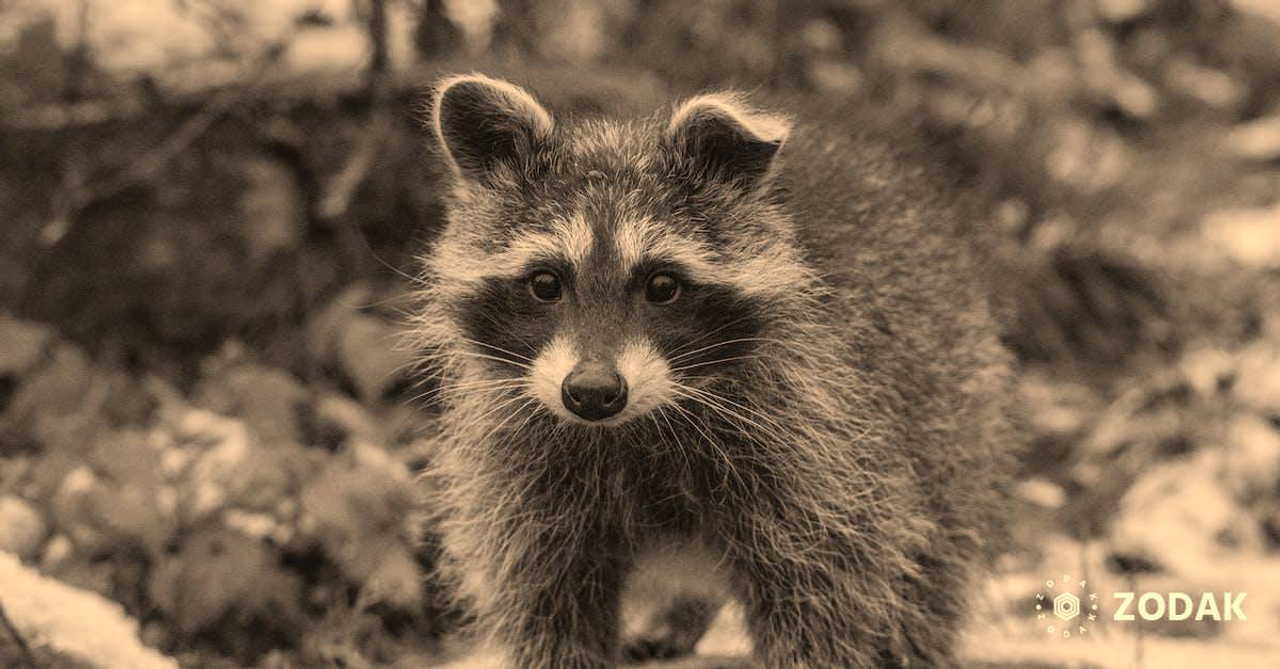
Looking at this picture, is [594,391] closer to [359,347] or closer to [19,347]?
[359,347]

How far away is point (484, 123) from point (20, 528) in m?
1.85

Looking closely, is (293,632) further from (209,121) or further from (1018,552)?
(1018,552)

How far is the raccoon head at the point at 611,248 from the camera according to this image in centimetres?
296

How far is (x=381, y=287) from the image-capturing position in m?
5.11

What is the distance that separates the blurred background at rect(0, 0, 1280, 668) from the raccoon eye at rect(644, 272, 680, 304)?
3.50ft

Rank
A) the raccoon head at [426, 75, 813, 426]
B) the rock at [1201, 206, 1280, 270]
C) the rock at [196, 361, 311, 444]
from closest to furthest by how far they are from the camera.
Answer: the raccoon head at [426, 75, 813, 426] < the rock at [196, 361, 311, 444] < the rock at [1201, 206, 1280, 270]

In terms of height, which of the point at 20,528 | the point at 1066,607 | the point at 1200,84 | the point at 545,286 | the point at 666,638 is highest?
the point at 1200,84

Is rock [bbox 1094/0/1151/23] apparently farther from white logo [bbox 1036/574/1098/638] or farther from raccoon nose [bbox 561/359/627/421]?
raccoon nose [bbox 561/359/627/421]

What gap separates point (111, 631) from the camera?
10.5 ft

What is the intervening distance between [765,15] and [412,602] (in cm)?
357

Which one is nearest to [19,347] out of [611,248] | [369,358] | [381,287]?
[369,358]

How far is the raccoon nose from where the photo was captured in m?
2.80

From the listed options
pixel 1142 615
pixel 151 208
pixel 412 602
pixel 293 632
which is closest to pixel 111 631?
pixel 293 632

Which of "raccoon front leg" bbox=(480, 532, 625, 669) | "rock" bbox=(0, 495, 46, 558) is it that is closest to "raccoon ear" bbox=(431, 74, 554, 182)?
"raccoon front leg" bbox=(480, 532, 625, 669)
